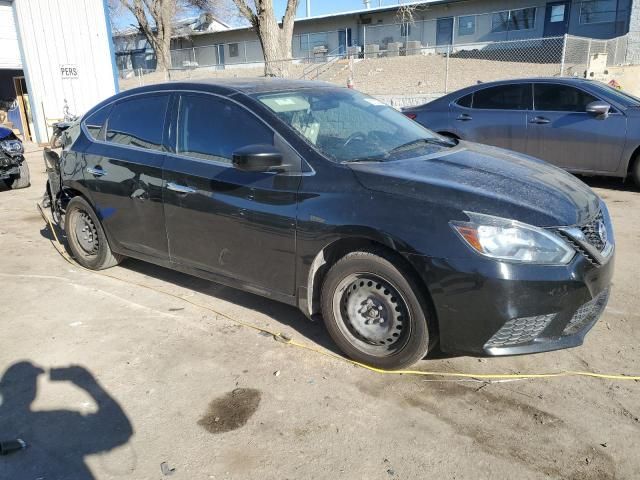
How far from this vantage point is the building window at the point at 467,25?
3397cm

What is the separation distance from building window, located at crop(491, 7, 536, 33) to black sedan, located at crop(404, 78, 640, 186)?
28.2 metres

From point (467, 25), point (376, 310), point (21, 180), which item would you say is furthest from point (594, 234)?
point (467, 25)

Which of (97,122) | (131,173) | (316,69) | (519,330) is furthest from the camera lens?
(316,69)

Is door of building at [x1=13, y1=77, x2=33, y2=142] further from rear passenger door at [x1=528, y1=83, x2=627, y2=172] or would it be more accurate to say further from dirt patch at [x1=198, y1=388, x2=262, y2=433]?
dirt patch at [x1=198, y1=388, x2=262, y2=433]

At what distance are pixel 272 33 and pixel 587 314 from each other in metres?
13.1

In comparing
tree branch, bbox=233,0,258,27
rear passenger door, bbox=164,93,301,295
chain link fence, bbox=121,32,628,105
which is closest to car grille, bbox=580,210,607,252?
rear passenger door, bbox=164,93,301,295

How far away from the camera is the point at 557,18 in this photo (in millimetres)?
31953

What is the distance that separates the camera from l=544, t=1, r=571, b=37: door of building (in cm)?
3148

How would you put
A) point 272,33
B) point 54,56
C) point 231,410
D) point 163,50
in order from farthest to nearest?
point 163,50
point 54,56
point 272,33
point 231,410

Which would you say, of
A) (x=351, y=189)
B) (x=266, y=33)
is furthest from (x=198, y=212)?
(x=266, y=33)

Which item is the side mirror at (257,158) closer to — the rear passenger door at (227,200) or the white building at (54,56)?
the rear passenger door at (227,200)

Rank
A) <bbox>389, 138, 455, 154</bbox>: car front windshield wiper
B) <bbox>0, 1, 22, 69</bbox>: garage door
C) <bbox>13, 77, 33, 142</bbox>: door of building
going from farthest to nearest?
<bbox>13, 77, 33, 142</bbox>: door of building
<bbox>0, 1, 22, 69</bbox>: garage door
<bbox>389, 138, 455, 154</bbox>: car front windshield wiper

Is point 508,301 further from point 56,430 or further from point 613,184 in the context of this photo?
point 613,184

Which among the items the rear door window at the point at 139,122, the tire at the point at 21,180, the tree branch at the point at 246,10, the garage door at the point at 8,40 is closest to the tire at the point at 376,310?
the rear door window at the point at 139,122
